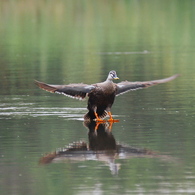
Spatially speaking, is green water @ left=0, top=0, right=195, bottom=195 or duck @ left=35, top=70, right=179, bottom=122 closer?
green water @ left=0, top=0, right=195, bottom=195

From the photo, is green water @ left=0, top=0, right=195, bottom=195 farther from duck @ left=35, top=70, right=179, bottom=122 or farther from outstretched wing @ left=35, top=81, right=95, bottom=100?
outstretched wing @ left=35, top=81, right=95, bottom=100

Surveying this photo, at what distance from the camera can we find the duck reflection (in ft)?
41.8

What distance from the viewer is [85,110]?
58.1 feet

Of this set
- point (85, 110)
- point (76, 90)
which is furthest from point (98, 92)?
point (85, 110)

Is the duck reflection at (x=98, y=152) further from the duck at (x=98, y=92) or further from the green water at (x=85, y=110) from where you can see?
the duck at (x=98, y=92)

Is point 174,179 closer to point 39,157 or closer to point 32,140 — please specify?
point 39,157

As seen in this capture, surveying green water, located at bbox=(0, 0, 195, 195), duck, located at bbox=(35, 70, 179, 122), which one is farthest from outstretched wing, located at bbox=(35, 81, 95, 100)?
green water, located at bbox=(0, 0, 195, 195)

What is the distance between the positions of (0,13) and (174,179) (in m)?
50.0

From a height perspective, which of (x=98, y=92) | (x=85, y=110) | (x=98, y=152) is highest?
(x=98, y=92)

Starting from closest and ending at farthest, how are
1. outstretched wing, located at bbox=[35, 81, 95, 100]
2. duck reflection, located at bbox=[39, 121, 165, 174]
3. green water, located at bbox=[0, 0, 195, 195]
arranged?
green water, located at bbox=[0, 0, 195, 195] < duck reflection, located at bbox=[39, 121, 165, 174] < outstretched wing, located at bbox=[35, 81, 95, 100]

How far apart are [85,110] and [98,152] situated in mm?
4422

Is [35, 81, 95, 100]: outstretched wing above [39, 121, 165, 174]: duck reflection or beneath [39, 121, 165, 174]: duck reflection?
above

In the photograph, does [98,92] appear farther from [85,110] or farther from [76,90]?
[85,110]

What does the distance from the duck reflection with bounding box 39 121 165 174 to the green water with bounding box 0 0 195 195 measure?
6 centimetres
